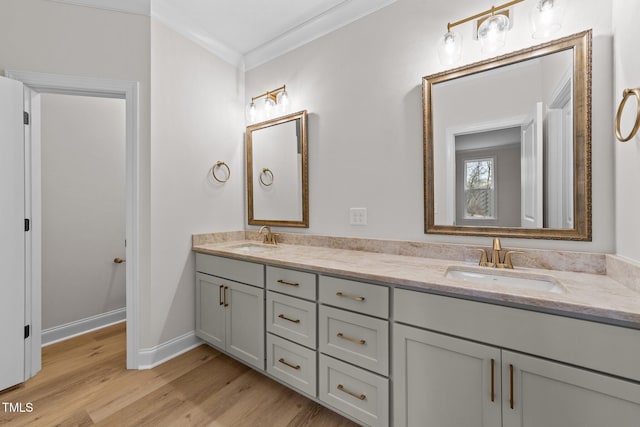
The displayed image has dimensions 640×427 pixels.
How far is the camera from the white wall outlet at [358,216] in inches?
76.5

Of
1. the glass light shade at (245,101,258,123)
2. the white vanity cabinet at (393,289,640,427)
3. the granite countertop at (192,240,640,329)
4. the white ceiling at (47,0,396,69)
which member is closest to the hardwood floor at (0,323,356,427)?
the white vanity cabinet at (393,289,640,427)

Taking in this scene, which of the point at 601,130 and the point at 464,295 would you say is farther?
the point at 601,130

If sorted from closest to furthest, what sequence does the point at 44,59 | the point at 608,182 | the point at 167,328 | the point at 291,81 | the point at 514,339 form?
the point at 514,339 → the point at 608,182 → the point at 44,59 → the point at 167,328 → the point at 291,81

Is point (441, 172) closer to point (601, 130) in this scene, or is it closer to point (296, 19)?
point (601, 130)

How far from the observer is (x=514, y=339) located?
38.8 inches

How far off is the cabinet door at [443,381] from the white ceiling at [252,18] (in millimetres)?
2027

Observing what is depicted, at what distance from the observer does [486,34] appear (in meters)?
1.45

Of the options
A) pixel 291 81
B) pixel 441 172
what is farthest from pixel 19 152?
pixel 441 172

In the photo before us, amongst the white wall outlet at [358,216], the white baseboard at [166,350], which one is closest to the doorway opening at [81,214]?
the white baseboard at [166,350]

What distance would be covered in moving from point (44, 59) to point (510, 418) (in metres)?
3.09

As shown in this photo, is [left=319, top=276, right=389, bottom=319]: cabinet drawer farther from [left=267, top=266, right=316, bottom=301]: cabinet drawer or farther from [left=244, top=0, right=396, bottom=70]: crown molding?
[left=244, top=0, right=396, bottom=70]: crown molding

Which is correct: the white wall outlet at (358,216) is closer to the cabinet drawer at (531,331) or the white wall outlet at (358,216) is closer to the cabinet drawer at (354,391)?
the cabinet drawer at (531,331)

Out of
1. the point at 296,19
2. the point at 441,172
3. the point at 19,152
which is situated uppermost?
the point at 296,19

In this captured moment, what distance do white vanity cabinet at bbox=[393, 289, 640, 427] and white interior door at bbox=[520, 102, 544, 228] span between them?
2.13 feet
